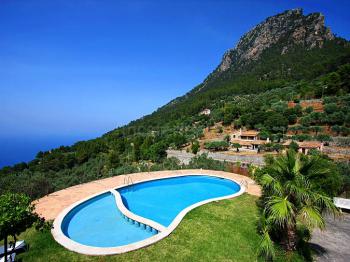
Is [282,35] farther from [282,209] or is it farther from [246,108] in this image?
[282,209]

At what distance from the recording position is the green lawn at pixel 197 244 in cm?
627

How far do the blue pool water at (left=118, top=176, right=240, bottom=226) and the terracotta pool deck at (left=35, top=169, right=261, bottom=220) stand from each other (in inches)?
19.5

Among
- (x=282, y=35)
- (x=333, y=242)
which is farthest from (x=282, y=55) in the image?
(x=333, y=242)

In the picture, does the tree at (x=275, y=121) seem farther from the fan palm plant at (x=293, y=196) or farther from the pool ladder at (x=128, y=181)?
the fan palm plant at (x=293, y=196)

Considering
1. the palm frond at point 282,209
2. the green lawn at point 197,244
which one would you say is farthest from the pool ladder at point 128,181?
the palm frond at point 282,209

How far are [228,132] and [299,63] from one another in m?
39.6

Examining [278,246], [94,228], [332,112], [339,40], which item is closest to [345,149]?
[332,112]

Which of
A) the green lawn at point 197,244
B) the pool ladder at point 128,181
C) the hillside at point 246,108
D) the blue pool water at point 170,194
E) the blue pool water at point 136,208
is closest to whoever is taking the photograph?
the green lawn at point 197,244

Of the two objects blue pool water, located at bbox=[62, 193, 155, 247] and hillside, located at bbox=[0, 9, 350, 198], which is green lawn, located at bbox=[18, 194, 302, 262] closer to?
blue pool water, located at bbox=[62, 193, 155, 247]

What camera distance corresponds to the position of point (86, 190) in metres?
12.4

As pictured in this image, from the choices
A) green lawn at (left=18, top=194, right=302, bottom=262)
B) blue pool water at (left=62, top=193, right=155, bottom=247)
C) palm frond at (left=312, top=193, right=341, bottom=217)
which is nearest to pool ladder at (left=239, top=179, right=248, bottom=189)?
green lawn at (left=18, top=194, right=302, bottom=262)

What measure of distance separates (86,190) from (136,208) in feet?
9.90

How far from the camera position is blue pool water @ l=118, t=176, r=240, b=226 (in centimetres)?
1141

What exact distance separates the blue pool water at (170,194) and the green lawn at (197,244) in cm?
247
